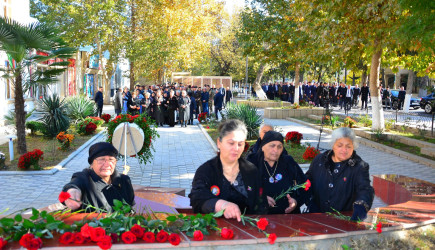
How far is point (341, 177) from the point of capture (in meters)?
4.34

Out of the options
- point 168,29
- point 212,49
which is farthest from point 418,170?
point 212,49

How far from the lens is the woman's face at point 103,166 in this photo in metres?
4.04

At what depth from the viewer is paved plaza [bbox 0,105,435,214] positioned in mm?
8008

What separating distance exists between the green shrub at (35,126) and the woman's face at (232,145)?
12830mm

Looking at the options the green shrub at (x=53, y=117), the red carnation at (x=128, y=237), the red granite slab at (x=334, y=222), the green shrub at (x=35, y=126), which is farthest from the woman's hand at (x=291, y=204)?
the green shrub at (x=35, y=126)

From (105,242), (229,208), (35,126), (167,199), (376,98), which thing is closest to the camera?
(105,242)

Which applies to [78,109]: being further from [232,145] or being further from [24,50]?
[232,145]

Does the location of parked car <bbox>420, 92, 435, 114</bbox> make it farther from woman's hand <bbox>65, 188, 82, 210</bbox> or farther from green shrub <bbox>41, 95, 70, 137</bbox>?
woman's hand <bbox>65, 188, 82, 210</bbox>

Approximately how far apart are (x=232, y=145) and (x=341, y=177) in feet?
4.72

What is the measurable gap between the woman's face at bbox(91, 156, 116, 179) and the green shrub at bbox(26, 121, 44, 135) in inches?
466

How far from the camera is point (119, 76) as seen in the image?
66562 millimetres

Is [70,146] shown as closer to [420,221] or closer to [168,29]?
[420,221]

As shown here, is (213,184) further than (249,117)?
No

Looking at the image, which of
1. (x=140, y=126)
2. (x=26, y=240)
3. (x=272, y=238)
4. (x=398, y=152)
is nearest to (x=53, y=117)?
(x=140, y=126)
